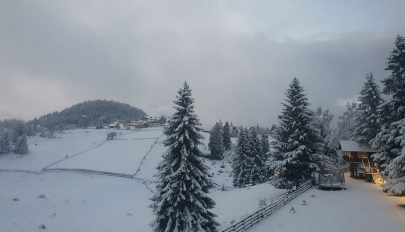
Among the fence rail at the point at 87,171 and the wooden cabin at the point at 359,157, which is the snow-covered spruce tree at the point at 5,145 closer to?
the fence rail at the point at 87,171

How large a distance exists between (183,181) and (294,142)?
17.4 m

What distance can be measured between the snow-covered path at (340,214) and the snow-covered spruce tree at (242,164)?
3046 centimetres

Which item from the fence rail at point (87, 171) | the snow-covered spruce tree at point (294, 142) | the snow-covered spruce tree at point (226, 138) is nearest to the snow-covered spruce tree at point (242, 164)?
the snow-covered spruce tree at point (294, 142)

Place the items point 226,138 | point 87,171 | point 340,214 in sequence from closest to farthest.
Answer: point 340,214, point 87,171, point 226,138

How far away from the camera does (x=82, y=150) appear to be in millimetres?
123375

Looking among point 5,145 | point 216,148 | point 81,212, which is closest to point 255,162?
point 81,212

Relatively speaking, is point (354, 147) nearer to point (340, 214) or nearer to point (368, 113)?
point (368, 113)

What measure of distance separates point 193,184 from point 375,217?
1343 cm

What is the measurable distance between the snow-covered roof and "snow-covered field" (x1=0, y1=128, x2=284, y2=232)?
13.0 m

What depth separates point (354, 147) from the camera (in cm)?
4950

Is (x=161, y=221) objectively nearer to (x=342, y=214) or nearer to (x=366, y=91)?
(x=342, y=214)

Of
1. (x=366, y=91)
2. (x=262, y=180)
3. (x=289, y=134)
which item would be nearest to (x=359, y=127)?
(x=366, y=91)

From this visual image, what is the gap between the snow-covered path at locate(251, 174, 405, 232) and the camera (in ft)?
74.5

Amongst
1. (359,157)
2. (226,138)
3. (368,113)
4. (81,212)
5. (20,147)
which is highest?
(368,113)
